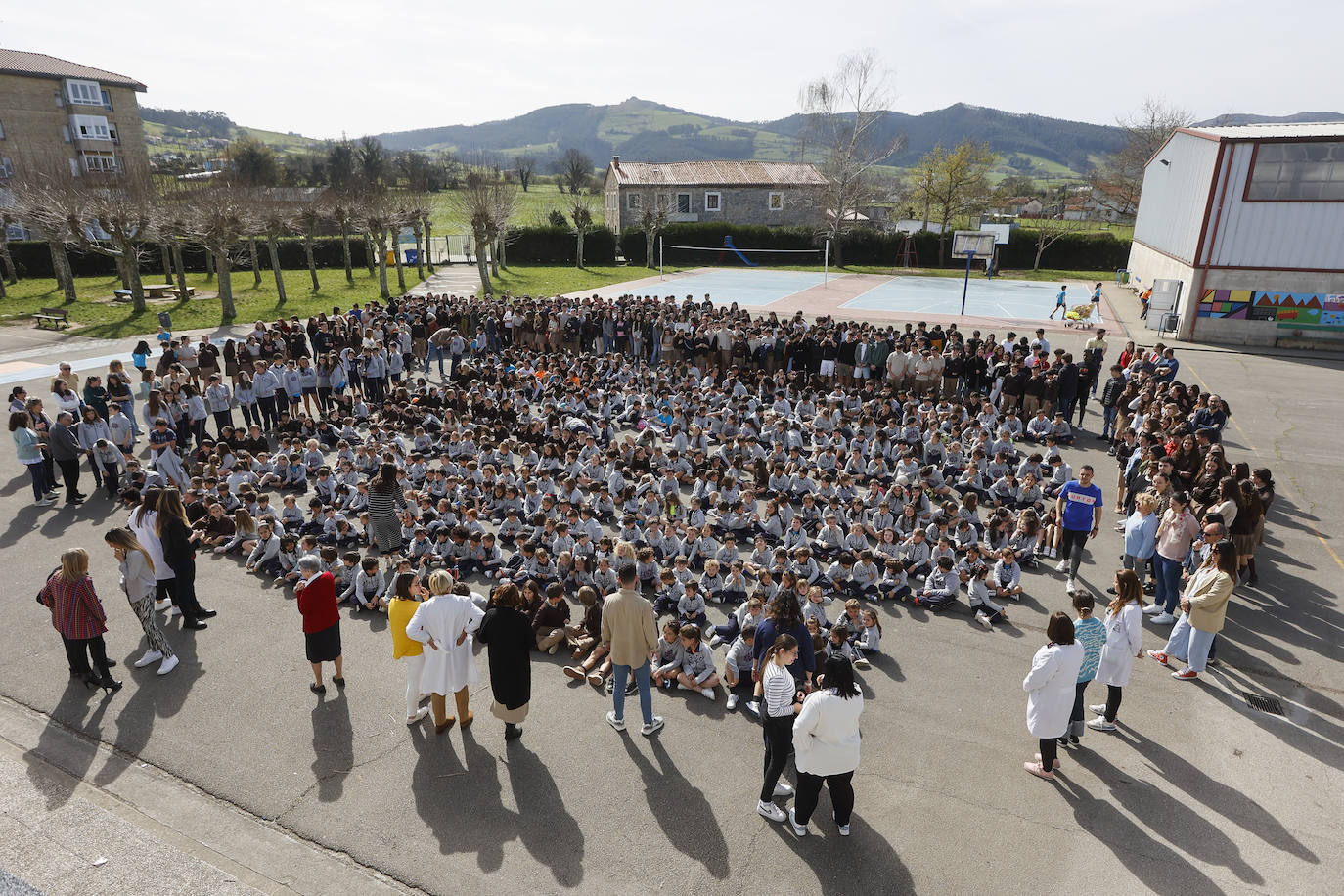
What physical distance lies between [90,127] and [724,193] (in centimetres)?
5025

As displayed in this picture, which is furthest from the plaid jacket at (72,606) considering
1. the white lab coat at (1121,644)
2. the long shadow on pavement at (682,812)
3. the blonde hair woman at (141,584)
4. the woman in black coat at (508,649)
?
the white lab coat at (1121,644)

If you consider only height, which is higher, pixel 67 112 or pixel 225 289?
pixel 67 112

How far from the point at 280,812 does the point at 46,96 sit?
7229 centimetres

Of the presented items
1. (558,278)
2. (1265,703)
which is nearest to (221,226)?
(558,278)

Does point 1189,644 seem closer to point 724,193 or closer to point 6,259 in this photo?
point 6,259

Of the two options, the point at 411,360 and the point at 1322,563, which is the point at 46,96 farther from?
the point at 1322,563

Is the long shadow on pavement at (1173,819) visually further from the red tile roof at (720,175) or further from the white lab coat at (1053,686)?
the red tile roof at (720,175)

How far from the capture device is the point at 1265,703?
7746mm

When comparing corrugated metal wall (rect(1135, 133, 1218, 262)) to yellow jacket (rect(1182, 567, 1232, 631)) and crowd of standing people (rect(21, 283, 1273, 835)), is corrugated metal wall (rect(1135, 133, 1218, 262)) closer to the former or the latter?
crowd of standing people (rect(21, 283, 1273, 835))

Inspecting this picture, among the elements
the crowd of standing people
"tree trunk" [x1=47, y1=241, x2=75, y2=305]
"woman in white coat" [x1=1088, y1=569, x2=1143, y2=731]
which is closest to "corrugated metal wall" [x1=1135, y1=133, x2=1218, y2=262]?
the crowd of standing people

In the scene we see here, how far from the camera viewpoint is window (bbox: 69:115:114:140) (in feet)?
188

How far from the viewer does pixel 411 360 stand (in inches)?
894

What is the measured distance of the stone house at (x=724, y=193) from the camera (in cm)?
5903

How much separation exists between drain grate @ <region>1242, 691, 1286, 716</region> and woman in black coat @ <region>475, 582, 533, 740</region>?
7.47 meters
